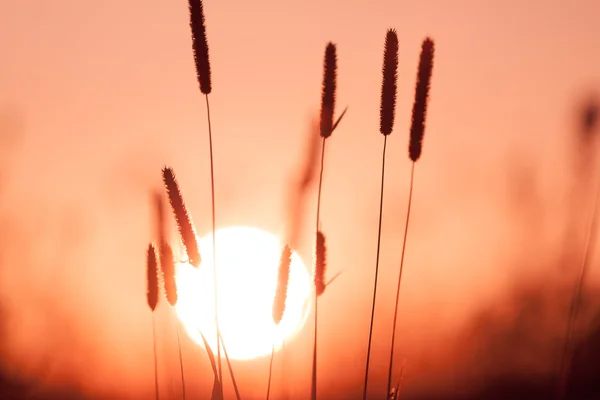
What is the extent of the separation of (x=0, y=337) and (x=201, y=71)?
13.5 feet

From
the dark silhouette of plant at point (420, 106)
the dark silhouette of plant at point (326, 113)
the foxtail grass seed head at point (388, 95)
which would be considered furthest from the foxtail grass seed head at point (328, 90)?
the dark silhouette of plant at point (420, 106)

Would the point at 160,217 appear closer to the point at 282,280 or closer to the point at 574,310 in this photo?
the point at 282,280

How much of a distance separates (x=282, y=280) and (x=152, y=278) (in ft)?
2.06

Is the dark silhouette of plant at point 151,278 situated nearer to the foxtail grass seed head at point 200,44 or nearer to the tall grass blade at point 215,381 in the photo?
the tall grass blade at point 215,381

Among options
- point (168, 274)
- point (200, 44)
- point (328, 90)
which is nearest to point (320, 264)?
point (168, 274)

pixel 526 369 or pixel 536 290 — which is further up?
pixel 536 290

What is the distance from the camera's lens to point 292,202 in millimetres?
3145

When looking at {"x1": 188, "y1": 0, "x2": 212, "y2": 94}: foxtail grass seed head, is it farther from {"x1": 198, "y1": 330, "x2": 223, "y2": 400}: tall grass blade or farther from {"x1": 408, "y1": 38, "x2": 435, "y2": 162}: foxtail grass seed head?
{"x1": 198, "y1": 330, "x2": 223, "y2": 400}: tall grass blade

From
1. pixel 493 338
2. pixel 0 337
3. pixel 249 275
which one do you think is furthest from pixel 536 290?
pixel 0 337

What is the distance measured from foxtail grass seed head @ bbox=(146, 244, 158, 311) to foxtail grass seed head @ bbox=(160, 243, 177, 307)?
0.50 ft

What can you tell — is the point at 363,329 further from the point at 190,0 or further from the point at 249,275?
the point at 190,0

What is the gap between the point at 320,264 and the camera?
2.89m

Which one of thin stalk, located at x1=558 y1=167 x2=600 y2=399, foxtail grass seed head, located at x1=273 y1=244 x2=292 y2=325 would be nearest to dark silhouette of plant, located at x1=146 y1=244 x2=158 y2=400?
foxtail grass seed head, located at x1=273 y1=244 x2=292 y2=325

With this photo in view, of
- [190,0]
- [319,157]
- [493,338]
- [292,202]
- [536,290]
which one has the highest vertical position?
[190,0]
